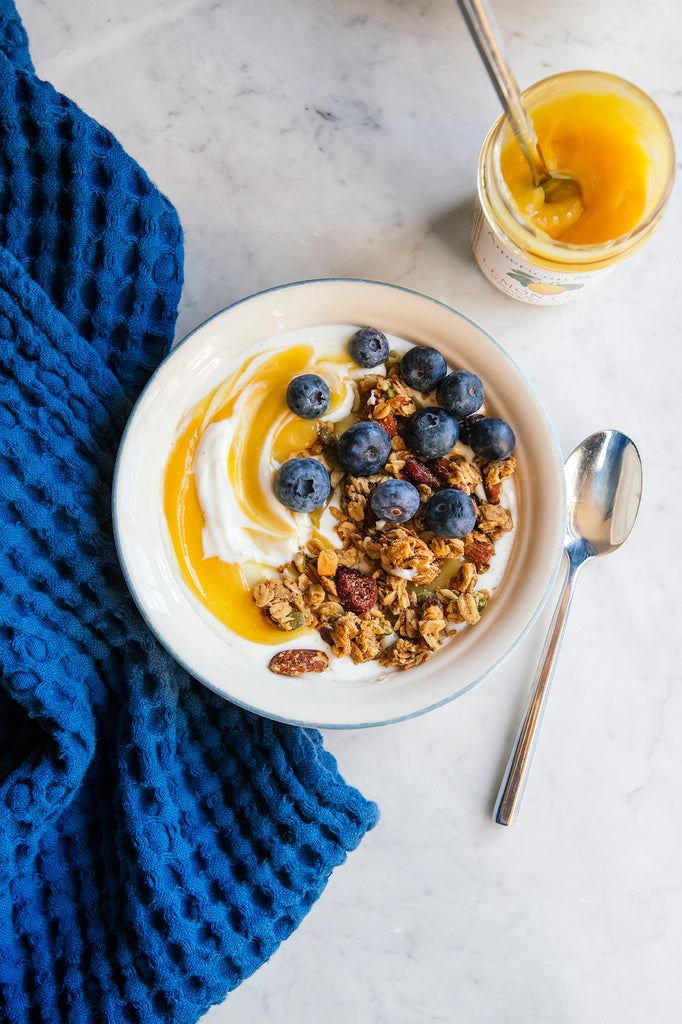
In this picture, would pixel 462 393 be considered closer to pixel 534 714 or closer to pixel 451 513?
pixel 451 513

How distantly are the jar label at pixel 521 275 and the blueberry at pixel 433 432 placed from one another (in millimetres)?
200

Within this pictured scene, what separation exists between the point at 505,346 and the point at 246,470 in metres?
0.41

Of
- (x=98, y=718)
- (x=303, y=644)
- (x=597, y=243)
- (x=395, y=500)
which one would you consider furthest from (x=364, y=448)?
(x=98, y=718)

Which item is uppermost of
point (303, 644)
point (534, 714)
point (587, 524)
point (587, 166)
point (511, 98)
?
point (511, 98)

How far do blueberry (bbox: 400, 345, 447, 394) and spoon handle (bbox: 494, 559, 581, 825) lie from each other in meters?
0.32

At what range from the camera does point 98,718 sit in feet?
3.35

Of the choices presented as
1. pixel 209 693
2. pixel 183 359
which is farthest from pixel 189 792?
pixel 183 359

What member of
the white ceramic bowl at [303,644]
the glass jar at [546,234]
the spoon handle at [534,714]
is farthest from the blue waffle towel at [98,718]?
the glass jar at [546,234]

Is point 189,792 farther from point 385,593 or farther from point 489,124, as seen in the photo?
point 489,124

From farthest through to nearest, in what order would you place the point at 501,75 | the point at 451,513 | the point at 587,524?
the point at 587,524, the point at 451,513, the point at 501,75

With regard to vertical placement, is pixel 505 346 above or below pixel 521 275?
below

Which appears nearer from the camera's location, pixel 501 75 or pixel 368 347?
pixel 501 75

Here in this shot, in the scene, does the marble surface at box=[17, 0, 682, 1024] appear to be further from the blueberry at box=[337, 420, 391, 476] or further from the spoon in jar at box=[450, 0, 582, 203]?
the blueberry at box=[337, 420, 391, 476]

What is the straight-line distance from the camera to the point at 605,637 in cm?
111
